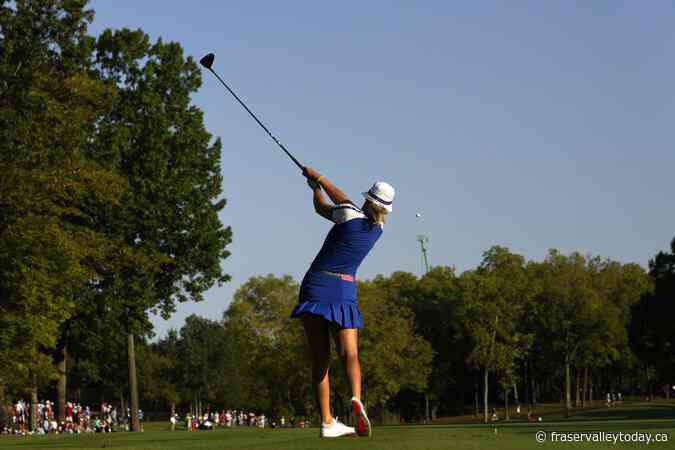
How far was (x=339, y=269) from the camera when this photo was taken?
11219 mm

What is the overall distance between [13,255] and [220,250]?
14748 millimetres

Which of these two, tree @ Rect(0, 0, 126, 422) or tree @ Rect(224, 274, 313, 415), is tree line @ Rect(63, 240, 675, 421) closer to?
tree @ Rect(224, 274, 313, 415)

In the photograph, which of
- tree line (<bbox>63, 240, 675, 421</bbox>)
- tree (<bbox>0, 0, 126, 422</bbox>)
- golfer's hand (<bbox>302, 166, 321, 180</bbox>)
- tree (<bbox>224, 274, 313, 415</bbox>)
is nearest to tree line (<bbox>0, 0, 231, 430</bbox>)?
tree (<bbox>0, 0, 126, 422</bbox>)

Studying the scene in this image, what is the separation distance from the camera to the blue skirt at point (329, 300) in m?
11.0

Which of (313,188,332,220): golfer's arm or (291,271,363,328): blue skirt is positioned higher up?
(313,188,332,220): golfer's arm

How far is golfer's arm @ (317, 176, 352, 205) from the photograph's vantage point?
11375mm

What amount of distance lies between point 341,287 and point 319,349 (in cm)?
71

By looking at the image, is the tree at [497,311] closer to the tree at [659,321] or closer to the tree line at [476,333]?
the tree line at [476,333]

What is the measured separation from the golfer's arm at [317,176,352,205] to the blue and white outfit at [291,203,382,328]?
0.14m

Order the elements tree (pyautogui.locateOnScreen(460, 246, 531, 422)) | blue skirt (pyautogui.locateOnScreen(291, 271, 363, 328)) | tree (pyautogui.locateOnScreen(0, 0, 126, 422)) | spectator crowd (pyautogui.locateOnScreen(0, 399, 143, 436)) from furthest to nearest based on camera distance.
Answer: tree (pyautogui.locateOnScreen(460, 246, 531, 422))
spectator crowd (pyautogui.locateOnScreen(0, 399, 143, 436))
tree (pyautogui.locateOnScreen(0, 0, 126, 422))
blue skirt (pyautogui.locateOnScreen(291, 271, 363, 328))

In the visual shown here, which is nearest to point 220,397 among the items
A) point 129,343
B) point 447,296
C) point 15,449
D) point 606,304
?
point 447,296

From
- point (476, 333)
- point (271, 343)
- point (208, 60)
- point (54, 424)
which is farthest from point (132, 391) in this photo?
point (476, 333)

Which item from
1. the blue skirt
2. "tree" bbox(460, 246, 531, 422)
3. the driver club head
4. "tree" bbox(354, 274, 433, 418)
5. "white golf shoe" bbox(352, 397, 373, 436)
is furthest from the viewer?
"tree" bbox(460, 246, 531, 422)

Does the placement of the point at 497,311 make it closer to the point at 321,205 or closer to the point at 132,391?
the point at 132,391
